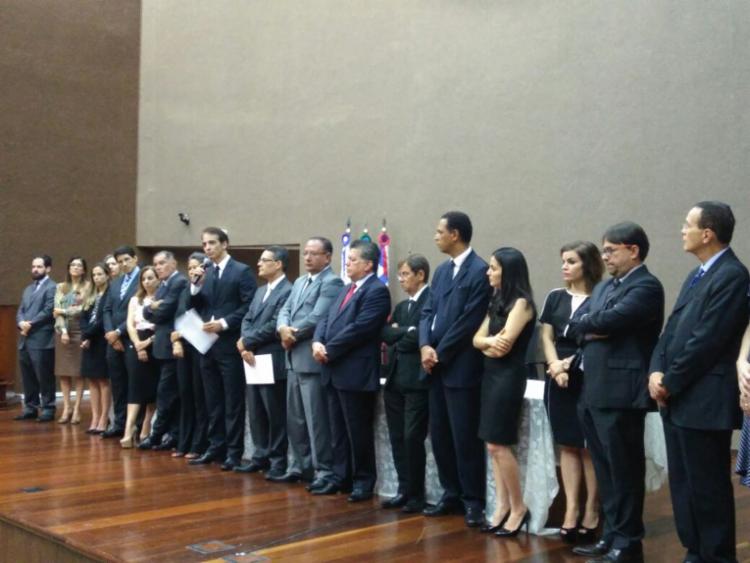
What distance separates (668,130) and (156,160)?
252 inches

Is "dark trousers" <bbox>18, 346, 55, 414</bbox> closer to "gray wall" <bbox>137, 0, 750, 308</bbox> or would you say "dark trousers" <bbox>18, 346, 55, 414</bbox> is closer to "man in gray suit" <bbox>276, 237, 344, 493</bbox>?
"gray wall" <bbox>137, 0, 750, 308</bbox>

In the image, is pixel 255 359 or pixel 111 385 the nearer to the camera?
pixel 255 359

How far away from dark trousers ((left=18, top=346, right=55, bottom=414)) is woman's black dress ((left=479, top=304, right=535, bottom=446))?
17.4ft

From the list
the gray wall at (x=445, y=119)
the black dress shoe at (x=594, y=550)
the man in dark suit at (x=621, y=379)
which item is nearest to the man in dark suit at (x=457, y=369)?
the black dress shoe at (x=594, y=550)

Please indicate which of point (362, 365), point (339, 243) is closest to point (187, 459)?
point (362, 365)

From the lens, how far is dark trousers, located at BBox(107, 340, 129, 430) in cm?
681

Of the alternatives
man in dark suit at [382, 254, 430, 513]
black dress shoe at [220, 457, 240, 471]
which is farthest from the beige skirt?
man in dark suit at [382, 254, 430, 513]

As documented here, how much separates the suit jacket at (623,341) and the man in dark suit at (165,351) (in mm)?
3367

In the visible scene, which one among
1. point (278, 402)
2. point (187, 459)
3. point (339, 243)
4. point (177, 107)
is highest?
point (177, 107)

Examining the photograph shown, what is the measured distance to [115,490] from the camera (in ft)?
16.2

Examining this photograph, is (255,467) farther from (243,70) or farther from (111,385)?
(243,70)

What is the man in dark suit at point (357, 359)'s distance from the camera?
4781 mm

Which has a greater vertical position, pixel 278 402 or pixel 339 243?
pixel 339 243

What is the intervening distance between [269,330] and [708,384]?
2900 millimetres
